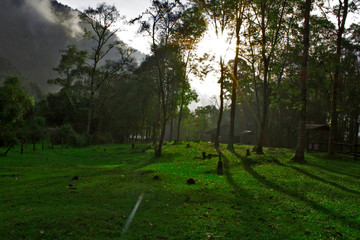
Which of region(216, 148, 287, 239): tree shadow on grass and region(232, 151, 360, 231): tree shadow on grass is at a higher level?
region(232, 151, 360, 231): tree shadow on grass

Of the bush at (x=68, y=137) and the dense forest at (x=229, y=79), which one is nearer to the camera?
the dense forest at (x=229, y=79)

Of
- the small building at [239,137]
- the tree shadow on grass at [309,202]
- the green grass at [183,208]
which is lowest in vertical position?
the green grass at [183,208]

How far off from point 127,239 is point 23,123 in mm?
22243

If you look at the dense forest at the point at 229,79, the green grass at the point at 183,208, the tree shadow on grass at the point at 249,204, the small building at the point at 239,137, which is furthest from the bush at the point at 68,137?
the small building at the point at 239,137

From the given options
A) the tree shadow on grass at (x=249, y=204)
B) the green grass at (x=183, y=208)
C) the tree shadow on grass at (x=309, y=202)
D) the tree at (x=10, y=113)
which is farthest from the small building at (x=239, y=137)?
the green grass at (x=183, y=208)

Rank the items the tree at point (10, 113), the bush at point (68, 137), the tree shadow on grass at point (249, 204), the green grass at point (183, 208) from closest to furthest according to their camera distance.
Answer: the green grass at point (183, 208) → the tree shadow on grass at point (249, 204) → the tree at point (10, 113) → the bush at point (68, 137)

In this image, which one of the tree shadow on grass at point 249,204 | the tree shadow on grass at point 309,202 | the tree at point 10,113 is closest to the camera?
the tree shadow on grass at point 249,204

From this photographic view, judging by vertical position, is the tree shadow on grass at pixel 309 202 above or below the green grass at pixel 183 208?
above

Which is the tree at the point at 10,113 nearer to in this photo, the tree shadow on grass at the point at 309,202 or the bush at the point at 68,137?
the bush at the point at 68,137

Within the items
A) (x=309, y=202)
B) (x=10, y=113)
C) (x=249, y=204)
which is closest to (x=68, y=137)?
(x=10, y=113)

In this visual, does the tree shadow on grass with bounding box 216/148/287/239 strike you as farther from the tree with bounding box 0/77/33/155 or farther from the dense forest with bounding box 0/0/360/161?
the tree with bounding box 0/77/33/155

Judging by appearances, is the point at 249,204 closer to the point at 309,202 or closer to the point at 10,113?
the point at 309,202

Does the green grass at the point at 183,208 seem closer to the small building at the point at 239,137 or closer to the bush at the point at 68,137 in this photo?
the bush at the point at 68,137

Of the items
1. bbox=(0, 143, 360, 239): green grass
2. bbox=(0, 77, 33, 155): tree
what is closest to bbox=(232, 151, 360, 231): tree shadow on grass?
bbox=(0, 143, 360, 239): green grass
